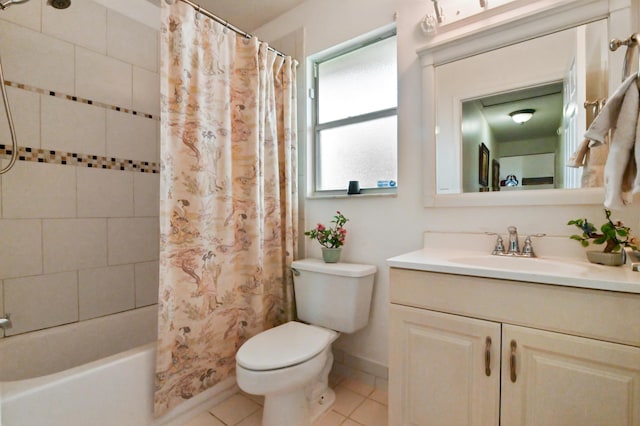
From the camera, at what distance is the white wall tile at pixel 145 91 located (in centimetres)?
177

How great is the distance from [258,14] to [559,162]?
2.16 m

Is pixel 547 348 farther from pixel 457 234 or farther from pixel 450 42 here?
pixel 450 42

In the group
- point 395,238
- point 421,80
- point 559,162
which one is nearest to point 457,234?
point 395,238

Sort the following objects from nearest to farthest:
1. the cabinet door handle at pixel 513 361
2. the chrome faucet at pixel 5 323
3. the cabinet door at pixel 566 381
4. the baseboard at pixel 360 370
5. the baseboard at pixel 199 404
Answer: the cabinet door at pixel 566 381 < the cabinet door handle at pixel 513 361 < the chrome faucet at pixel 5 323 < the baseboard at pixel 199 404 < the baseboard at pixel 360 370

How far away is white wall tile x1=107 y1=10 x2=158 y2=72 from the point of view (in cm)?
166

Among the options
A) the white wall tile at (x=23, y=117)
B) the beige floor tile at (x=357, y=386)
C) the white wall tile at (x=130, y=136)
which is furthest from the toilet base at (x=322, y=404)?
the white wall tile at (x=23, y=117)

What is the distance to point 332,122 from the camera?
195 cm

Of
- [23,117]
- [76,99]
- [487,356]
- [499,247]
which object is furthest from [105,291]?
[499,247]

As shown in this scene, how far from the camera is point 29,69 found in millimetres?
1395

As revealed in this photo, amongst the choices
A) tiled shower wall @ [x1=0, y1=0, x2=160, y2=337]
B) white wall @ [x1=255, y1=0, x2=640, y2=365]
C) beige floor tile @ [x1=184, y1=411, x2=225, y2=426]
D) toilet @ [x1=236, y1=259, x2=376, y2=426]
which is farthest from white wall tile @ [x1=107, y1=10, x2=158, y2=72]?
beige floor tile @ [x1=184, y1=411, x2=225, y2=426]

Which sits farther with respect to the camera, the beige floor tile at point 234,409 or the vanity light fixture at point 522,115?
the beige floor tile at point 234,409

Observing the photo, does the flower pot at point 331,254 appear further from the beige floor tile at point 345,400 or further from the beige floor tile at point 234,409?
the beige floor tile at point 234,409

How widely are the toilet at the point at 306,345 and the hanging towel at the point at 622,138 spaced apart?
1.02m

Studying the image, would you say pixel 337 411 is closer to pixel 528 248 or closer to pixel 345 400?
pixel 345 400
